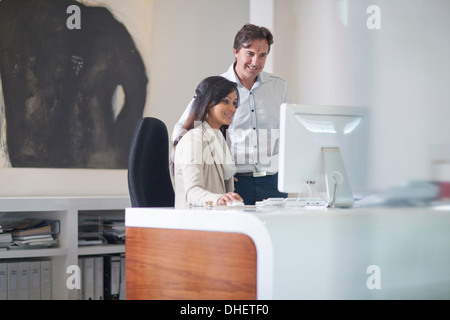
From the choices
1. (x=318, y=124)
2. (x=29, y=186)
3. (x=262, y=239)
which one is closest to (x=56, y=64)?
(x=29, y=186)

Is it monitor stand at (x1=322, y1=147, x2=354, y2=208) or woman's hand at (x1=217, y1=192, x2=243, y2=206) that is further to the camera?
woman's hand at (x1=217, y1=192, x2=243, y2=206)

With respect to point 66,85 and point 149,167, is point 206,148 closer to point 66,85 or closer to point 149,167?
point 149,167

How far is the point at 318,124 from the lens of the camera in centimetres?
178

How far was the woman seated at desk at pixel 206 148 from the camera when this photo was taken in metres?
2.13

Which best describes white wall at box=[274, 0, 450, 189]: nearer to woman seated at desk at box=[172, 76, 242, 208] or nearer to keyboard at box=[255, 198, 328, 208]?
keyboard at box=[255, 198, 328, 208]

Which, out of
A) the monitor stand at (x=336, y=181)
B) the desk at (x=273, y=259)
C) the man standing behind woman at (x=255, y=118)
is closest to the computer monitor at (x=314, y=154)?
the monitor stand at (x=336, y=181)

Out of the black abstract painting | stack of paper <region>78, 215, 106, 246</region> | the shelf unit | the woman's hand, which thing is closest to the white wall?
the woman's hand

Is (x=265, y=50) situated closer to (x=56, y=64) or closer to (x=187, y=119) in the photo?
(x=187, y=119)

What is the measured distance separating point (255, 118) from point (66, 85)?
4.35ft

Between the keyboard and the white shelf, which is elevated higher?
the keyboard

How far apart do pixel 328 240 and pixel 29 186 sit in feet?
7.92

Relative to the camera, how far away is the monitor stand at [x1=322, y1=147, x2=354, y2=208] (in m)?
1.74

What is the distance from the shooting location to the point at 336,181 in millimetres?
1764

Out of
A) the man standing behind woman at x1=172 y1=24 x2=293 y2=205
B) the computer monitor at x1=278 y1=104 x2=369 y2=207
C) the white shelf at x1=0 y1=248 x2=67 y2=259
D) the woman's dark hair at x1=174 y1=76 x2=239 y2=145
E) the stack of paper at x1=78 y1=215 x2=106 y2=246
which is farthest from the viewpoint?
the stack of paper at x1=78 y1=215 x2=106 y2=246
